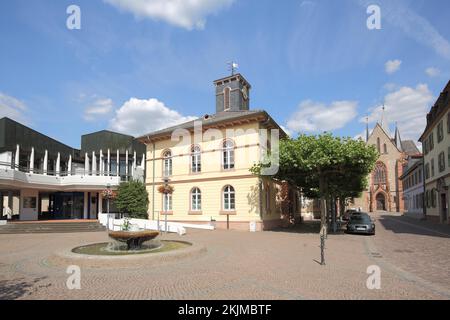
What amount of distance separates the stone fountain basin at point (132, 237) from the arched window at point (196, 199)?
13099 mm

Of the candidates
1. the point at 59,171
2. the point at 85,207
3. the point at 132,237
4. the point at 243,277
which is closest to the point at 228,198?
the point at 132,237

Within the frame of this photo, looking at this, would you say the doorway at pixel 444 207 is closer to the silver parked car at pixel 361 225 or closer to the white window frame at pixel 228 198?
the silver parked car at pixel 361 225

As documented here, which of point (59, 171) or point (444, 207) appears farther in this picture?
point (59, 171)

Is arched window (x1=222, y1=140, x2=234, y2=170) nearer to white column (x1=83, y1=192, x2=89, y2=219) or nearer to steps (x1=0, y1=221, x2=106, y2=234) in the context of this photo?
steps (x1=0, y1=221, x2=106, y2=234)

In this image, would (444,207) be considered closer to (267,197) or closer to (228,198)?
(267,197)

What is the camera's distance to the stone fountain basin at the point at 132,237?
36.6ft

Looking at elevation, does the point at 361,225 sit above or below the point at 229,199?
below

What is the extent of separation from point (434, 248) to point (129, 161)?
2853 centimetres

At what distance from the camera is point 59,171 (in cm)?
3050

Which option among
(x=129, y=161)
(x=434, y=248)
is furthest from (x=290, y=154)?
(x=129, y=161)

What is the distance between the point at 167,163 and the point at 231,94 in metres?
8.57

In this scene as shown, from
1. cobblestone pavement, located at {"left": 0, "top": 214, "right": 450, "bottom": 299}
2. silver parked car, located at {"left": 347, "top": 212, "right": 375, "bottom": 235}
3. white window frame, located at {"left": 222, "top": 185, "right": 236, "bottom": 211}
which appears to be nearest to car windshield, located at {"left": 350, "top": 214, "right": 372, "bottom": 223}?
silver parked car, located at {"left": 347, "top": 212, "right": 375, "bottom": 235}

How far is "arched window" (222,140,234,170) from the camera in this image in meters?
23.9
